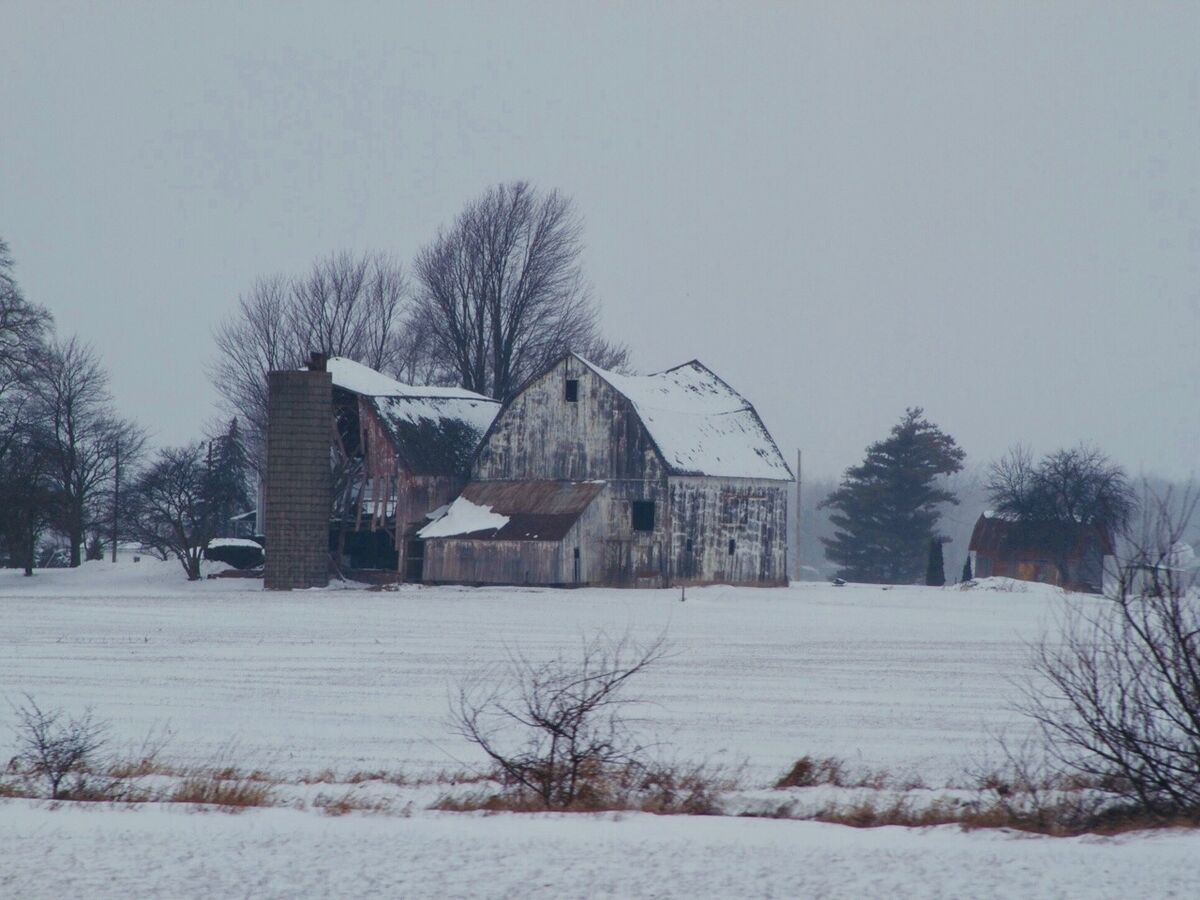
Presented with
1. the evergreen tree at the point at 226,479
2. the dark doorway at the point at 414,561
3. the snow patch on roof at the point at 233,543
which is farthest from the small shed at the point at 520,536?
the evergreen tree at the point at 226,479

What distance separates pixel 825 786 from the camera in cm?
1007

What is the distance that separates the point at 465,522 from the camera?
43781 millimetres

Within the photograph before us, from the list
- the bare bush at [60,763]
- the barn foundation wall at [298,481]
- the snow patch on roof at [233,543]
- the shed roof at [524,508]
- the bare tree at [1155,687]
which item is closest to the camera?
the bare tree at [1155,687]

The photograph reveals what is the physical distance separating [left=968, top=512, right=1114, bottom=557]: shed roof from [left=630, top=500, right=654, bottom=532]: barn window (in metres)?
17.5

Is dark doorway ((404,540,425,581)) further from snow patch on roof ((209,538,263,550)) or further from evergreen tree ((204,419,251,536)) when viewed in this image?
evergreen tree ((204,419,251,536))

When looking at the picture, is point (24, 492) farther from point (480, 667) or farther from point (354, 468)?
point (480, 667)

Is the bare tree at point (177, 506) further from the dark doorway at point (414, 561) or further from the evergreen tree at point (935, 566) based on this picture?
the evergreen tree at point (935, 566)

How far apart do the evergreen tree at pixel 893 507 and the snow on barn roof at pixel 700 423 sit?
21.0 metres

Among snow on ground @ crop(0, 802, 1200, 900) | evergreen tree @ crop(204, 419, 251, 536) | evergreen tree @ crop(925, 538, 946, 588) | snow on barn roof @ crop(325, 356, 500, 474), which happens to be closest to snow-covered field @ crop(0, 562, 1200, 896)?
snow on ground @ crop(0, 802, 1200, 900)

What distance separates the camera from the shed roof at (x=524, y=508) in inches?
1668

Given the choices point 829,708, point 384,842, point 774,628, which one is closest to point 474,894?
point 384,842

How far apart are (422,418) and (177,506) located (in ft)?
31.3

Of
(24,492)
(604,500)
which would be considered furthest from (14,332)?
(604,500)

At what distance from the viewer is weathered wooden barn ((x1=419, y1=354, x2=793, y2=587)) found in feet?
140
